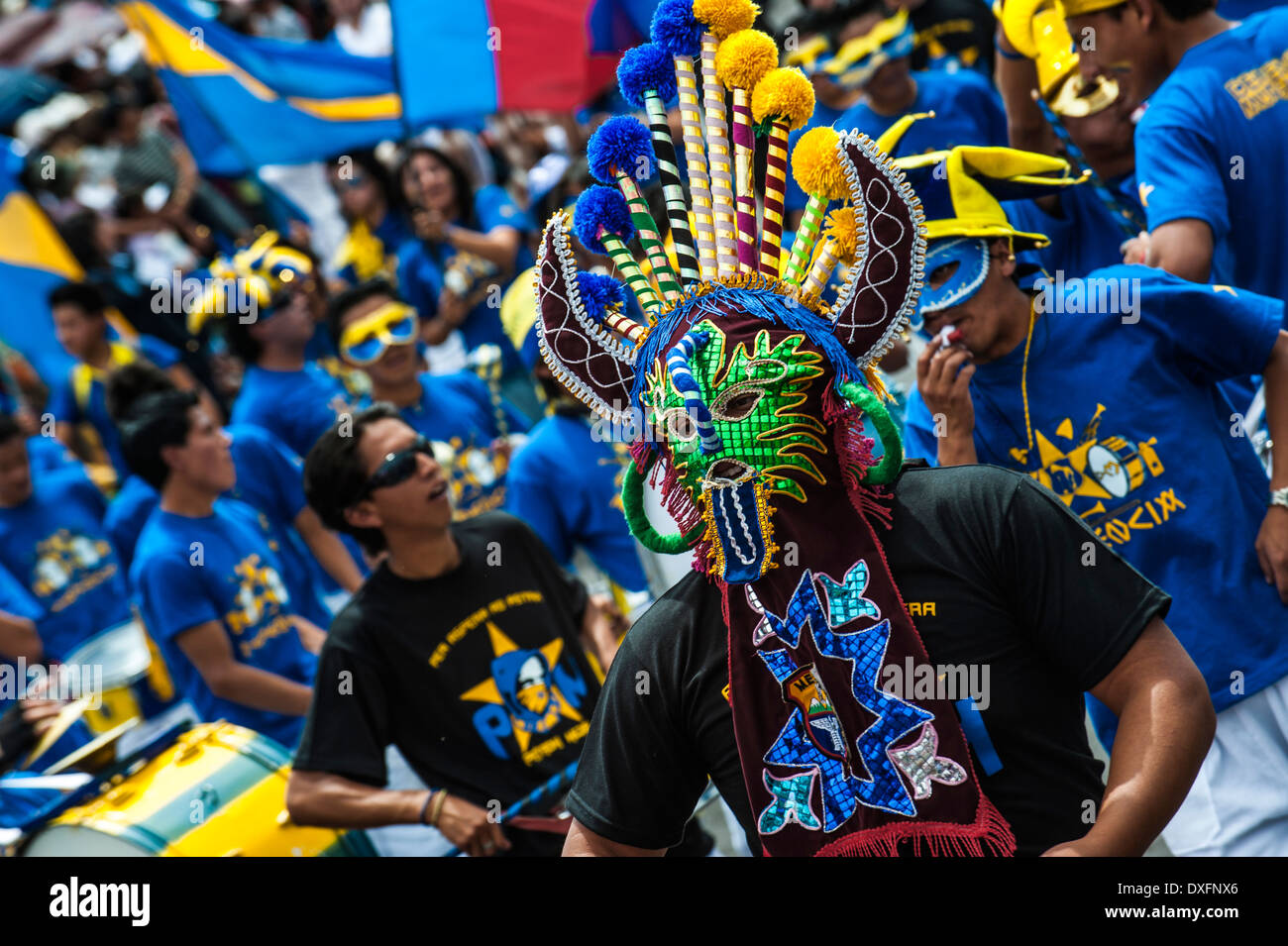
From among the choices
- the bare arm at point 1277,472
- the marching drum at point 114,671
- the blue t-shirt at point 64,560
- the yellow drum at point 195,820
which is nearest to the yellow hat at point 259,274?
the blue t-shirt at point 64,560

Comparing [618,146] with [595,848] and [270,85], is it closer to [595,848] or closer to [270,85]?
[595,848]

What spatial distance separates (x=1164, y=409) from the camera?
3.15m

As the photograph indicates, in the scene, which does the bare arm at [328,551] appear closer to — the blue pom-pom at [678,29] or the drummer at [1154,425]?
the drummer at [1154,425]

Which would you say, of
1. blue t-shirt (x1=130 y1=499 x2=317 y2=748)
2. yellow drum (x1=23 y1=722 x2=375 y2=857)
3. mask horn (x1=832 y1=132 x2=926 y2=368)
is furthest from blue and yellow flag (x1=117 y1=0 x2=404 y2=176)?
mask horn (x1=832 y1=132 x2=926 y2=368)

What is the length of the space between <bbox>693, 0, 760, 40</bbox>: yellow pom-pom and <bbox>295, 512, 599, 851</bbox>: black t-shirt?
222cm

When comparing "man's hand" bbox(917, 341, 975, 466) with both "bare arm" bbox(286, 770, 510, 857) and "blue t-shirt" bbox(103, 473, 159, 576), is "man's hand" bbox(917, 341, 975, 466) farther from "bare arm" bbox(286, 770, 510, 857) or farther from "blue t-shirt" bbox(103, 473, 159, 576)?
"blue t-shirt" bbox(103, 473, 159, 576)

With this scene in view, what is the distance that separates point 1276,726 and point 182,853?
10.9ft

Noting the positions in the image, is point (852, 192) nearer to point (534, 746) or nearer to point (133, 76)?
point (534, 746)

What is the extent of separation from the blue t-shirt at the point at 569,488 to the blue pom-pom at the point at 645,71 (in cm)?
287

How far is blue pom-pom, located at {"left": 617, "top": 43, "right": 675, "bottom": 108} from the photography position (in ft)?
8.17

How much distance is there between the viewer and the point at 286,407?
7660 mm

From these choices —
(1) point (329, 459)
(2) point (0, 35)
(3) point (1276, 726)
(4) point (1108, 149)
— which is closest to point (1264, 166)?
(4) point (1108, 149)

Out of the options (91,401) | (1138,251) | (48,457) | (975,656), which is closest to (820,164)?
(975,656)

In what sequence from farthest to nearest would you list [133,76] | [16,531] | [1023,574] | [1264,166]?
[133,76] → [16,531] → [1264,166] → [1023,574]
